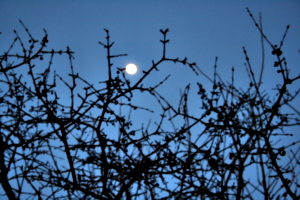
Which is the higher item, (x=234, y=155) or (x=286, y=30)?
(x=286, y=30)

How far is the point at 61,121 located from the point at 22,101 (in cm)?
204

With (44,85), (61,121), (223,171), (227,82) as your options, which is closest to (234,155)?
(223,171)

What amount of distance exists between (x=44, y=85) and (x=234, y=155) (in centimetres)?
275

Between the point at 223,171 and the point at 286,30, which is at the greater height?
the point at 286,30

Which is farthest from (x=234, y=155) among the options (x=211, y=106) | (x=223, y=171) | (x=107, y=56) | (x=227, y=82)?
(x=107, y=56)

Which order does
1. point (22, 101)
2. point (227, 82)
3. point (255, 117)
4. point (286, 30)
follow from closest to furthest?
point (286, 30)
point (255, 117)
point (227, 82)
point (22, 101)

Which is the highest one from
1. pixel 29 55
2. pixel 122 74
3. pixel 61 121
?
pixel 29 55

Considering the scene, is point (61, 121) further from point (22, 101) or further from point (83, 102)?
point (22, 101)

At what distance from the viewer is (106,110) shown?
299 centimetres

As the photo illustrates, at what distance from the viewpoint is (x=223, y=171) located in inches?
131

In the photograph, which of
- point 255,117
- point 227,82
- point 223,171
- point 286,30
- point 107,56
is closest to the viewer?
point 286,30

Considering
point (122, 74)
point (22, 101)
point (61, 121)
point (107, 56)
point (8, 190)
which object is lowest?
point (8, 190)

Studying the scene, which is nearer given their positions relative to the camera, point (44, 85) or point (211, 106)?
point (44, 85)

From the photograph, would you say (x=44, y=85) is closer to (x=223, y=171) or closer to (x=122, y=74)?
(x=122, y=74)
